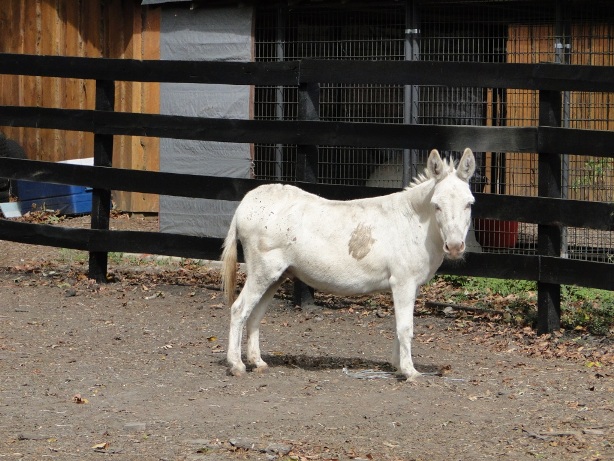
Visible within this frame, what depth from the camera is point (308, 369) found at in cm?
752

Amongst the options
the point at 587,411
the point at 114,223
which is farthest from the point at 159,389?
the point at 114,223

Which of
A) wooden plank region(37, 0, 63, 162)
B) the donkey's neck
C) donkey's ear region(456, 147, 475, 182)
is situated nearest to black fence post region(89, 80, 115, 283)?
the donkey's neck

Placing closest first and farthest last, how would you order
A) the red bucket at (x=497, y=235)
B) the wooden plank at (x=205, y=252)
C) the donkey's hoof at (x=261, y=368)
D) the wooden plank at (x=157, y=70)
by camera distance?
the donkey's hoof at (x=261, y=368)
the wooden plank at (x=205, y=252)
the wooden plank at (x=157, y=70)
the red bucket at (x=497, y=235)

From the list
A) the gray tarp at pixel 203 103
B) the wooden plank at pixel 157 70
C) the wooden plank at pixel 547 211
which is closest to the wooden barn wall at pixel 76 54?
the gray tarp at pixel 203 103

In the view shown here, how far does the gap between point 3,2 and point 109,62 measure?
708 centimetres

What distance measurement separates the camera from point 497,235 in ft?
38.7

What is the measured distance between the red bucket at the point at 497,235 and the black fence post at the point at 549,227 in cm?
281

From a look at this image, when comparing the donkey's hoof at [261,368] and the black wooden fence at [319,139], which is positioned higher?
the black wooden fence at [319,139]

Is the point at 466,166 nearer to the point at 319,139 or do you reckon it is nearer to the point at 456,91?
the point at 319,139

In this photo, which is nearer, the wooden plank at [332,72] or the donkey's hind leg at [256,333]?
the donkey's hind leg at [256,333]

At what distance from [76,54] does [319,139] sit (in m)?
7.76

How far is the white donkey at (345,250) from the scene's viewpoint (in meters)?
7.25

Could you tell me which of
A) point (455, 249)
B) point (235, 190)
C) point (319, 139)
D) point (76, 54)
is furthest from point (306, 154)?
point (76, 54)

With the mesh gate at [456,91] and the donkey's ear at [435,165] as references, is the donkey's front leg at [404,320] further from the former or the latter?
the mesh gate at [456,91]
